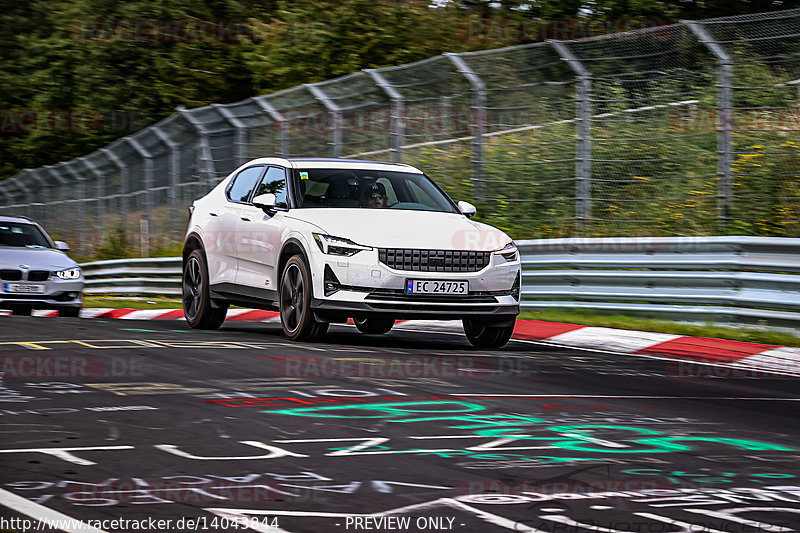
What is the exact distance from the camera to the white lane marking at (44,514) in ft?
14.1

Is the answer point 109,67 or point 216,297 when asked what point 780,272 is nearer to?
point 216,297

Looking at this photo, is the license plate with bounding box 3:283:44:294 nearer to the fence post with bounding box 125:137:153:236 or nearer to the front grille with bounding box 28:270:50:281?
the front grille with bounding box 28:270:50:281

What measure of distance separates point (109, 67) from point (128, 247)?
16565mm

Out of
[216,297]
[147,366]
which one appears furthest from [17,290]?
[147,366]

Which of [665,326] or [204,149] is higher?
[204,149]

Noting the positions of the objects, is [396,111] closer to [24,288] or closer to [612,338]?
[24,288]

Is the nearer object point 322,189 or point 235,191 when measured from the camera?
point 322,189

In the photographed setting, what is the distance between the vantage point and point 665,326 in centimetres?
1274

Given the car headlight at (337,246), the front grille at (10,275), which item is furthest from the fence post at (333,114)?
the car headlight at (337,246)

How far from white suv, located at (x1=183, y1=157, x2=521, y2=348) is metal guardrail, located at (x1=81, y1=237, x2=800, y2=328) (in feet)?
8.25

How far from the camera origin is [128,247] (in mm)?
27859

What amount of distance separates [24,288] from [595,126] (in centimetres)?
784

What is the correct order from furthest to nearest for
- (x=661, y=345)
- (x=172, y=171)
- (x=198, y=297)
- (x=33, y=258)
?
1. (x=172, y=171)
2. (x=33, y=258)
3. (x=198, y=297)
4. (x=661, y=345)

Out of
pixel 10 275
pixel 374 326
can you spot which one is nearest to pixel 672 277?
pixel 374 326
